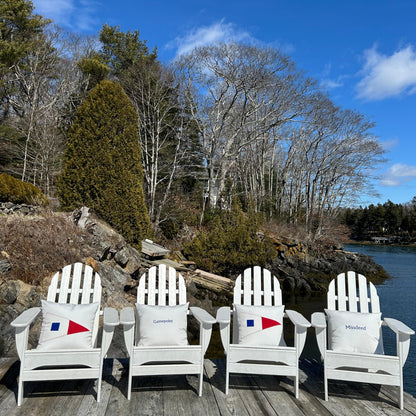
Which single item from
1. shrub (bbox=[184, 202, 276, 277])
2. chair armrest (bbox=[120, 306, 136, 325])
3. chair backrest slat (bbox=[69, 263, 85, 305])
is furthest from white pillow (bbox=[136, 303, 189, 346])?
shrub (bbox=[184, 202, 276, 277])

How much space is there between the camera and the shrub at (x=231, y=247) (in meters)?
8.58

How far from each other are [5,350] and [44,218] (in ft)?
7.97

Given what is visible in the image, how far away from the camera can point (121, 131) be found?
664cm

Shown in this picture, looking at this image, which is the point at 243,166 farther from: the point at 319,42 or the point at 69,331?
the point at 69,331

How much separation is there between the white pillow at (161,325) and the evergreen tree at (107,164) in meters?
4.25

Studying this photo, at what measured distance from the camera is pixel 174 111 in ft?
42.7

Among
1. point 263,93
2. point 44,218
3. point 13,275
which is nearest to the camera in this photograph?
point 13,275

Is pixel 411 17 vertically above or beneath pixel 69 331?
above

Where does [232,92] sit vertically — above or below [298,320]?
above

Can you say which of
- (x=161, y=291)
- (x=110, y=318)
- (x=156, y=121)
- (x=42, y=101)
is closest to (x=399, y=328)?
(x=161, y=291)

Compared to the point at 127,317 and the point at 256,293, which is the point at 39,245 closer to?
the point at 127,317

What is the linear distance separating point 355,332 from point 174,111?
1201 centimetres

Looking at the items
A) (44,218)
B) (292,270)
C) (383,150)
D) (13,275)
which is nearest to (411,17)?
(292,270)

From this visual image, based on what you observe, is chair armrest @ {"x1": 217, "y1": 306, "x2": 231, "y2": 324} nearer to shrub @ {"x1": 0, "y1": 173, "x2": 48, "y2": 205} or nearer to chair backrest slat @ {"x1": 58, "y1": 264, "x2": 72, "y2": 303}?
chair backrest slat @ {"x1": 58, "y1": 264, "x2": 72, "y2": 303}
